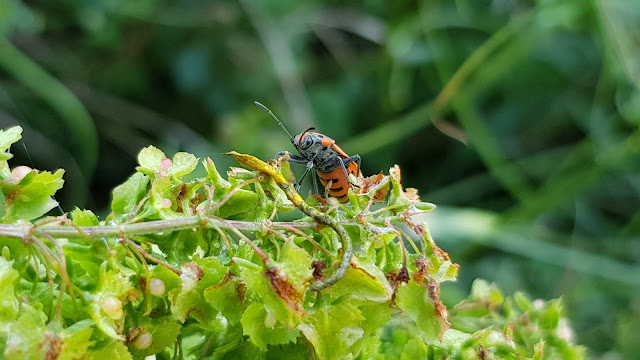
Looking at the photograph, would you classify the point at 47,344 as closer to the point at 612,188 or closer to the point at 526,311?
the point at 526,311

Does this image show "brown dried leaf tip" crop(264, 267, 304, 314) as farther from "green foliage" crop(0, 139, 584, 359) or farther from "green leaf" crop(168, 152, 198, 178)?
"green leaf" crop(168, 152, 198, 178)

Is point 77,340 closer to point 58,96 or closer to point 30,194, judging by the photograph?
point 30,194

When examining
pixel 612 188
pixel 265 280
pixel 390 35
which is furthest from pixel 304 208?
pixel 612 188

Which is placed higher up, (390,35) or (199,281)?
(390,35)

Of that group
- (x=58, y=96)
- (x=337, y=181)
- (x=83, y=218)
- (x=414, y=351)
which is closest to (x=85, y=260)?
(x=83, y=218)

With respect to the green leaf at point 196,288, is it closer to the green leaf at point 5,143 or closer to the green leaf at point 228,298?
the green leaf at point 228,298

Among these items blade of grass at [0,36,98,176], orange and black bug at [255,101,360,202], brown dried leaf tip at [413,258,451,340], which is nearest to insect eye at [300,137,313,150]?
orange and black bug at [255,101,360,202]
